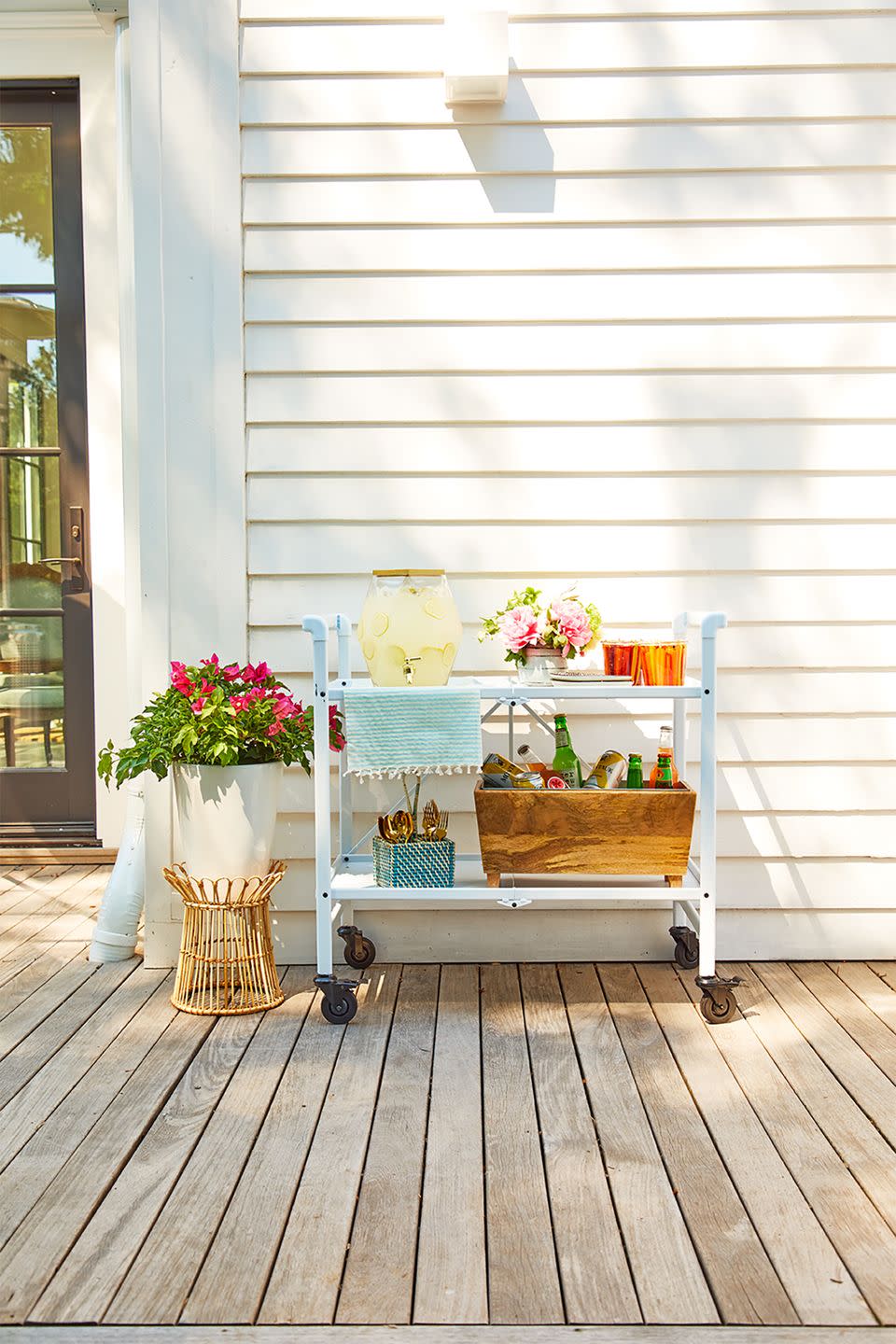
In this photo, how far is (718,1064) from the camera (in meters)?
2.30

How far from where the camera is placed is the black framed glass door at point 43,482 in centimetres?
390

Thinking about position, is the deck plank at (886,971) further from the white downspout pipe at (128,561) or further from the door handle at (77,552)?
the door handle at (77,552)

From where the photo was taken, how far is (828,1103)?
2.13m

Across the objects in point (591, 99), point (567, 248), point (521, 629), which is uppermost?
point (591, 99)

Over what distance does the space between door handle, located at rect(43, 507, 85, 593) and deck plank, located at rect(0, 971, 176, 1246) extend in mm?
1651

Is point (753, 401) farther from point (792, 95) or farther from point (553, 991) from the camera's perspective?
point (553, 991)

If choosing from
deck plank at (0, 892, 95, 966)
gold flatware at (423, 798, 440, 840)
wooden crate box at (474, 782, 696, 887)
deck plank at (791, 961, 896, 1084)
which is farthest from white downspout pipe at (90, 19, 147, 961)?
deck plank at (791, 961, 896, 1084)

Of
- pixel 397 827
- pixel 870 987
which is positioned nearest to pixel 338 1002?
pixel 397 827

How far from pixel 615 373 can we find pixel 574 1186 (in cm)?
184

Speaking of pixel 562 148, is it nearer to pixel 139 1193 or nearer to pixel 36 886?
pixel 139 1193

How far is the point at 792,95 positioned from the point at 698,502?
98 cm

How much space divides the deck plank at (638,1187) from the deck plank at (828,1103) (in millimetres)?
300

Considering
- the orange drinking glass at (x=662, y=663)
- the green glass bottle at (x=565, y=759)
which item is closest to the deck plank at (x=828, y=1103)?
the green glass bottle at (x=565, y=759)

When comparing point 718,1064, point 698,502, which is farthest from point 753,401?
point 718,1064
